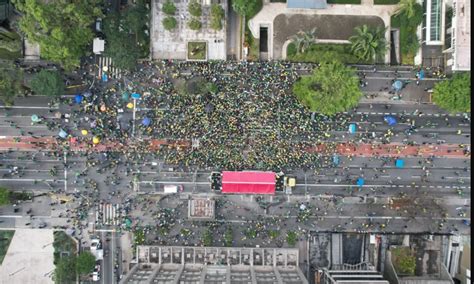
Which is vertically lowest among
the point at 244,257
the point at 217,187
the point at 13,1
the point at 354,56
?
the point at 244,257

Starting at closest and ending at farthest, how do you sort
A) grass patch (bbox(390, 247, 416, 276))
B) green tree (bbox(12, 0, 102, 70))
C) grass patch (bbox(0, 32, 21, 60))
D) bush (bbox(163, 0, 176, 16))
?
green tree (bbox(12, 0, 102, 70)), grass patch (bbox(0, 32, 21, 60)), bush (bbox(163, 0, 176, 16)), grass patch (bbox(390, 247, 416, 276))

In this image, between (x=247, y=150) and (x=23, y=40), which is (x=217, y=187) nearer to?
(x=247, y=150)

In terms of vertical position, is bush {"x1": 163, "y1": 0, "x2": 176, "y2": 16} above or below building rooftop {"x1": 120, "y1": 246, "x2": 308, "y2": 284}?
above

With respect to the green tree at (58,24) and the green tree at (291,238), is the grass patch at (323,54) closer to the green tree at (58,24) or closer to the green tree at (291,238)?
the green tree at (291,238)

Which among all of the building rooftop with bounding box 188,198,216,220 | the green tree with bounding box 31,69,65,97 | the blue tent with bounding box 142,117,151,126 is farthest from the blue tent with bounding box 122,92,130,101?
the building rooftop with bounding box 188,198,216,220

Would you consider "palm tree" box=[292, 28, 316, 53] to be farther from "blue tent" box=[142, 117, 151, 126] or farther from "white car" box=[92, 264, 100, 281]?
"white car" box=[92, 264, 100, 281]

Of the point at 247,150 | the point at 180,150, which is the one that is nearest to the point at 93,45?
the point at 180,150

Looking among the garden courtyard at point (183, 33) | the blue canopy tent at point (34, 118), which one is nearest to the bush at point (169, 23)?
the garden courtyard at point (183, 33)
